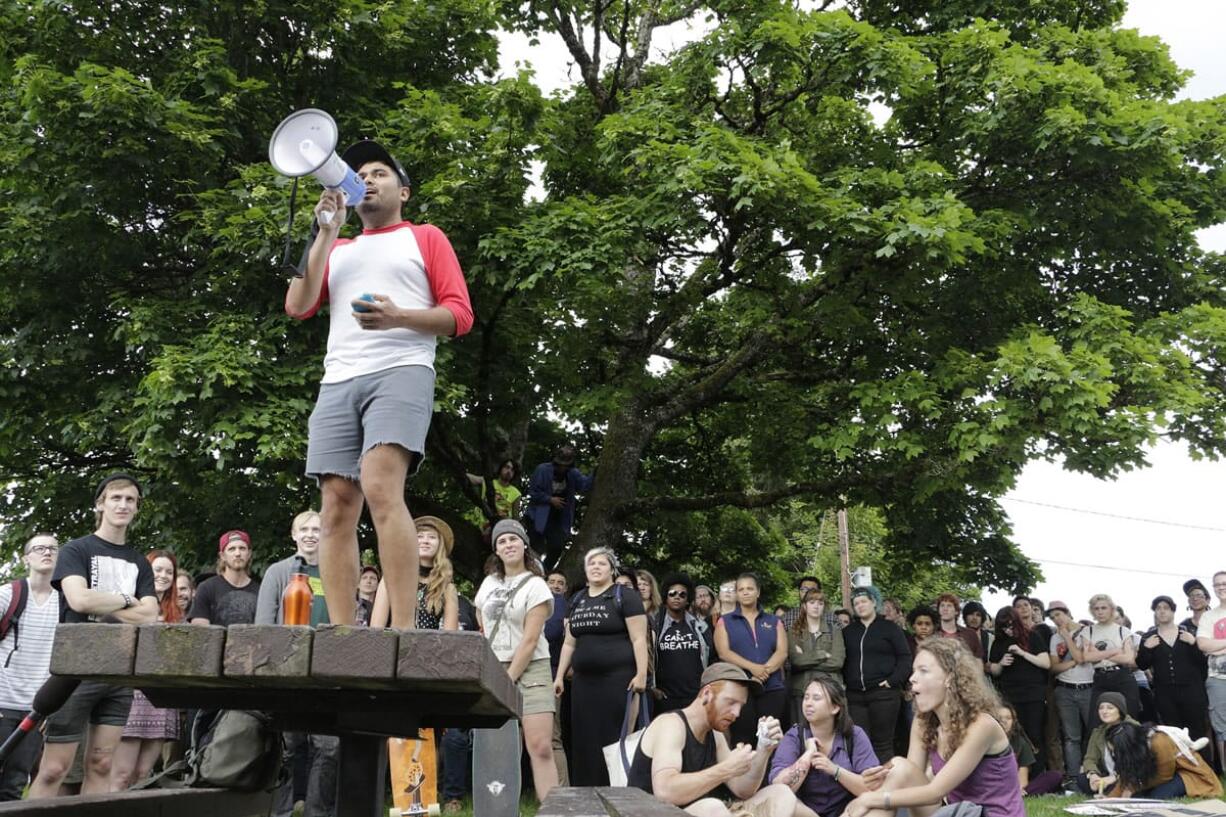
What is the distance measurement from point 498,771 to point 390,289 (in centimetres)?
399

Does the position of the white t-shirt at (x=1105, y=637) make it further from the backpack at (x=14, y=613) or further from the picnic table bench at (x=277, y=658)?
the picnic table bench at (x=277, y=658)

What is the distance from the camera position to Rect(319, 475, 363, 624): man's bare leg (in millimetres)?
3959

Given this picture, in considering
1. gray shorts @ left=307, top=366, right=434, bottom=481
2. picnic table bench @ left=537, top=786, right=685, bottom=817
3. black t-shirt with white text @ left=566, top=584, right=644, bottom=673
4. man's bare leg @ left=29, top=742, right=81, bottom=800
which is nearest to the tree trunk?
black t-shirt with white text @ left=566, top=584, right=644, bottom=673

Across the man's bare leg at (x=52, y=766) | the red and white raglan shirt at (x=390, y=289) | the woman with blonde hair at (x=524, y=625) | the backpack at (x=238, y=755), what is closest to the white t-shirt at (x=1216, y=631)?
the woman with blonde hair at (x=524, y=625)

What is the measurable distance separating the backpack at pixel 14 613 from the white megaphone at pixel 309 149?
3.73 m

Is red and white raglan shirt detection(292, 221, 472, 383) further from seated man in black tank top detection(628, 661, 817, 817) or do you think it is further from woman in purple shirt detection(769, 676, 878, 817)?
woman in purple shirt detection(769, 676, 878, 817)

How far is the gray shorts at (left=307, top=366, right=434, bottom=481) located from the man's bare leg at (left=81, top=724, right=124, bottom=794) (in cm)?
346

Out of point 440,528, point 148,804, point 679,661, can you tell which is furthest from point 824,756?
point 148,804

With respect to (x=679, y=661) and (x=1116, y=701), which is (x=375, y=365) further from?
(x=1116, y=701)

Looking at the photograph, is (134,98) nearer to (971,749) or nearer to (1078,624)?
(971,749)

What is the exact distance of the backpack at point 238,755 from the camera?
411 centimetres

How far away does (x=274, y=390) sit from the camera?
36.3ft

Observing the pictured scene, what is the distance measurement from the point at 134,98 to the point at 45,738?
7.00m

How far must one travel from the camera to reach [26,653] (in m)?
6.29
